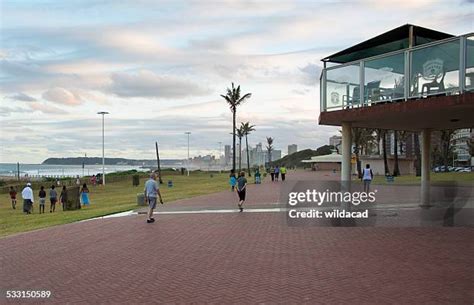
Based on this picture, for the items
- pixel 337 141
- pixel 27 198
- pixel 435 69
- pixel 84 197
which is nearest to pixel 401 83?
pixel 435 69

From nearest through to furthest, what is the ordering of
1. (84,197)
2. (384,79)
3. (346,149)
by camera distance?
(384,79)
(346,149)
(84,197)

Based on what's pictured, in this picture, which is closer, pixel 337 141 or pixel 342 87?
pixel 342 87

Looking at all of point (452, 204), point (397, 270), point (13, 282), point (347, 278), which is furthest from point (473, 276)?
point (452, 204)

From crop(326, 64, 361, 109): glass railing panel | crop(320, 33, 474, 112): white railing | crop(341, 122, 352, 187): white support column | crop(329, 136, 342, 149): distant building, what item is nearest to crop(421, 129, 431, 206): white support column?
crop(341, 122, 352, 187): white support column

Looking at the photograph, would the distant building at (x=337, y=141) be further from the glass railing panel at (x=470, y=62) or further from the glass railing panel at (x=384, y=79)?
the glass railing panel at (x=470, y=62)

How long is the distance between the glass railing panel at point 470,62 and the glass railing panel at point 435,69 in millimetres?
226

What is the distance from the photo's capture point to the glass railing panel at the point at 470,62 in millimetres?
10711

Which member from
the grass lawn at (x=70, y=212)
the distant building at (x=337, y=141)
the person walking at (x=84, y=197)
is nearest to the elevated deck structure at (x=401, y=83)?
the grass lawn at (x=70, y=212)

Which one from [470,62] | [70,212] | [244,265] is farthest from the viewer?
[70,212]

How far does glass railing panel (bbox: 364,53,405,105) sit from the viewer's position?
1253 cm

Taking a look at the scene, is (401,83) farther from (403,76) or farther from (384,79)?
A: (384,79)

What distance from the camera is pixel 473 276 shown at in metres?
7.54

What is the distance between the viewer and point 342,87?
1441cm

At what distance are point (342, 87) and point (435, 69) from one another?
10.8ft
